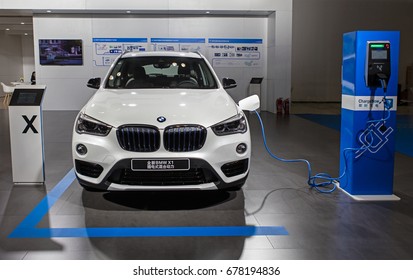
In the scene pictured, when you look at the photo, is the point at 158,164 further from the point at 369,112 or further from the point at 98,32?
the point at 98,32

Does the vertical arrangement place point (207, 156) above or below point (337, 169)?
above

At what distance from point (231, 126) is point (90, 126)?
127 cm

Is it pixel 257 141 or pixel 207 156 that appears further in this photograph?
pixel 257 141

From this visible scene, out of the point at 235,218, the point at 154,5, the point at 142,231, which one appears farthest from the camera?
the point at 154,5

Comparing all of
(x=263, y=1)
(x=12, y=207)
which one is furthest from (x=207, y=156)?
(x=263, y=1)

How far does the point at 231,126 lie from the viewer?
4.30m

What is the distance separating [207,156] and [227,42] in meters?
11.1

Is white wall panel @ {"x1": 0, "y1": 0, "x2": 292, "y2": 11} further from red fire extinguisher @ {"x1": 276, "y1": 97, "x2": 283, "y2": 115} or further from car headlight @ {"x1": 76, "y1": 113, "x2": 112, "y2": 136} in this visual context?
car headlight @ {"x1": 76, "y1": 113, "x2": 112, "y2": 136}

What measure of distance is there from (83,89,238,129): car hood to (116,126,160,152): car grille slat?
7cm

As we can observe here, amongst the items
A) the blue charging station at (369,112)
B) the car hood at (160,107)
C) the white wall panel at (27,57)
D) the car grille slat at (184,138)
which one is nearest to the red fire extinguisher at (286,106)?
the blue charging station at (369,112)

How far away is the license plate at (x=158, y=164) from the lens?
4.02 meters

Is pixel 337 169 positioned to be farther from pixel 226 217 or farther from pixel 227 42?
pixel 227 42

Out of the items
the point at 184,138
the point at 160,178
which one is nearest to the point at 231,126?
the point at 184,138
